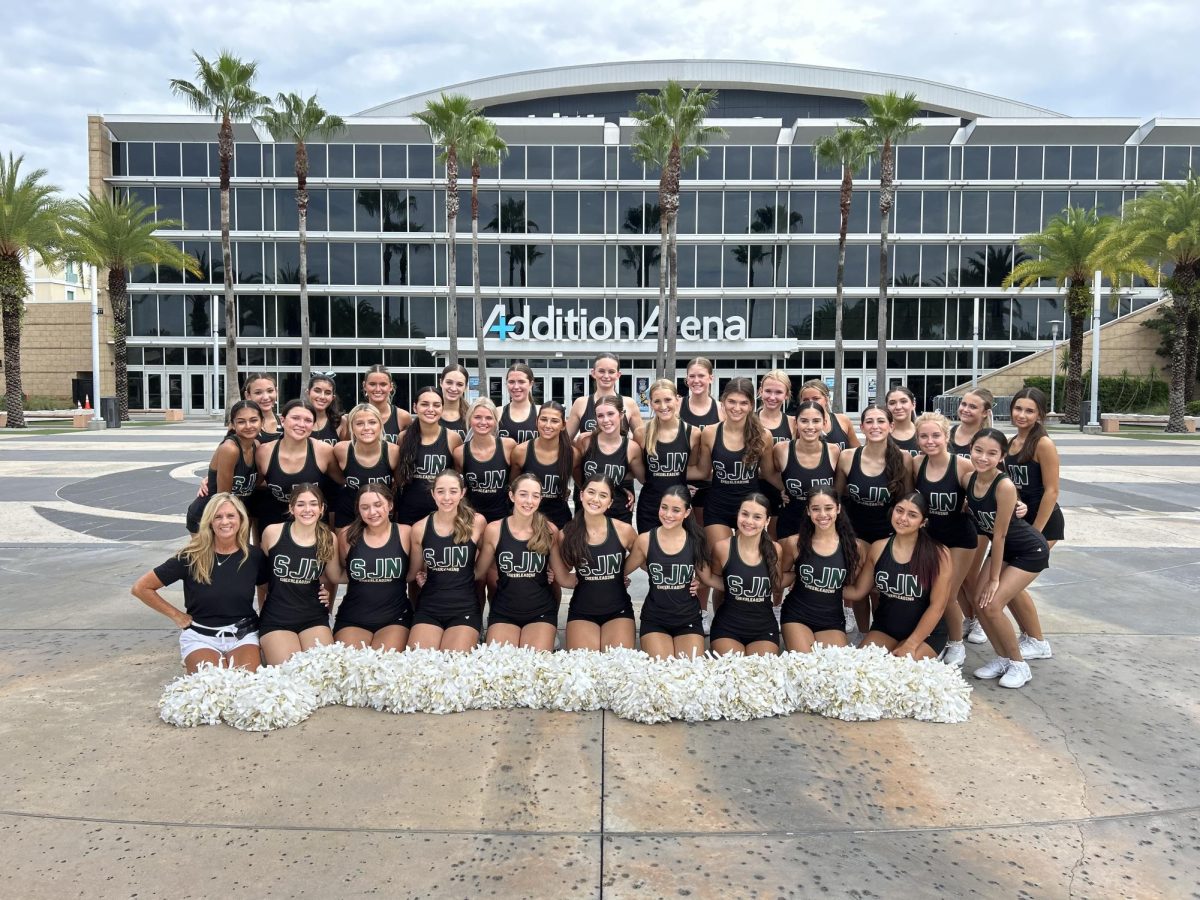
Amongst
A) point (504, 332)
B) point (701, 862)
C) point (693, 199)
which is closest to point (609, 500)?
point (701, 862)

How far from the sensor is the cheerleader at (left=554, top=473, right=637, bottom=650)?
16.2 feet

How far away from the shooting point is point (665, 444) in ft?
→ 18.4

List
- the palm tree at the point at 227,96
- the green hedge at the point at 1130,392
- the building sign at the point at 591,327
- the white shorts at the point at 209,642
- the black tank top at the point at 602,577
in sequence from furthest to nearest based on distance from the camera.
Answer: the building sign at the point at 591,327 < the green hedge at the point at 1130,392 < the palm tree at the point at 227,96 < the black tank top at the point at 602,577 < the white shorts at the point at 209,642

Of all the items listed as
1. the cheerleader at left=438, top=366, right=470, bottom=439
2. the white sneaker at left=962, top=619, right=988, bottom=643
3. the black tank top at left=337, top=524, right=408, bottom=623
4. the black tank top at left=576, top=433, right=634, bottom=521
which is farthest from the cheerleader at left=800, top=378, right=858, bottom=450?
the black tank top at left=337, top=524, right=408, bottom=623

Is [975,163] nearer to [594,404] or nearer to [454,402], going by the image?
[594,404]

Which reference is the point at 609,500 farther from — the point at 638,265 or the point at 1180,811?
the point at 638,265

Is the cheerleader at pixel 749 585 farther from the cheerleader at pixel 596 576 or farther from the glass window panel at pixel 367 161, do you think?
the glass window panel at pixel 367 161

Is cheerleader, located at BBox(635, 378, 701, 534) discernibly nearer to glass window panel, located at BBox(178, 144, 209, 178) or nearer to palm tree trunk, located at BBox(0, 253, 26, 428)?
palm tree trunk, located at BBox(0, 253, 26, 428)

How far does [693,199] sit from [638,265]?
4362 mm

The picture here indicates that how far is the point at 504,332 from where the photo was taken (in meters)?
40.3

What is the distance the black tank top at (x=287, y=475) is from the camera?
5422 millimetres

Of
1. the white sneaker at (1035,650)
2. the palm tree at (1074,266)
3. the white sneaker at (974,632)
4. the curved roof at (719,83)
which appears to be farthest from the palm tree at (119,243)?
the palm tree at (1074,266)

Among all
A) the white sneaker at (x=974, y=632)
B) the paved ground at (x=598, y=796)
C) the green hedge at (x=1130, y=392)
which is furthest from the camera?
the green hedge at (x=1130, y=392)

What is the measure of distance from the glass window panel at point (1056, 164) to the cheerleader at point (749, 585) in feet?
145
